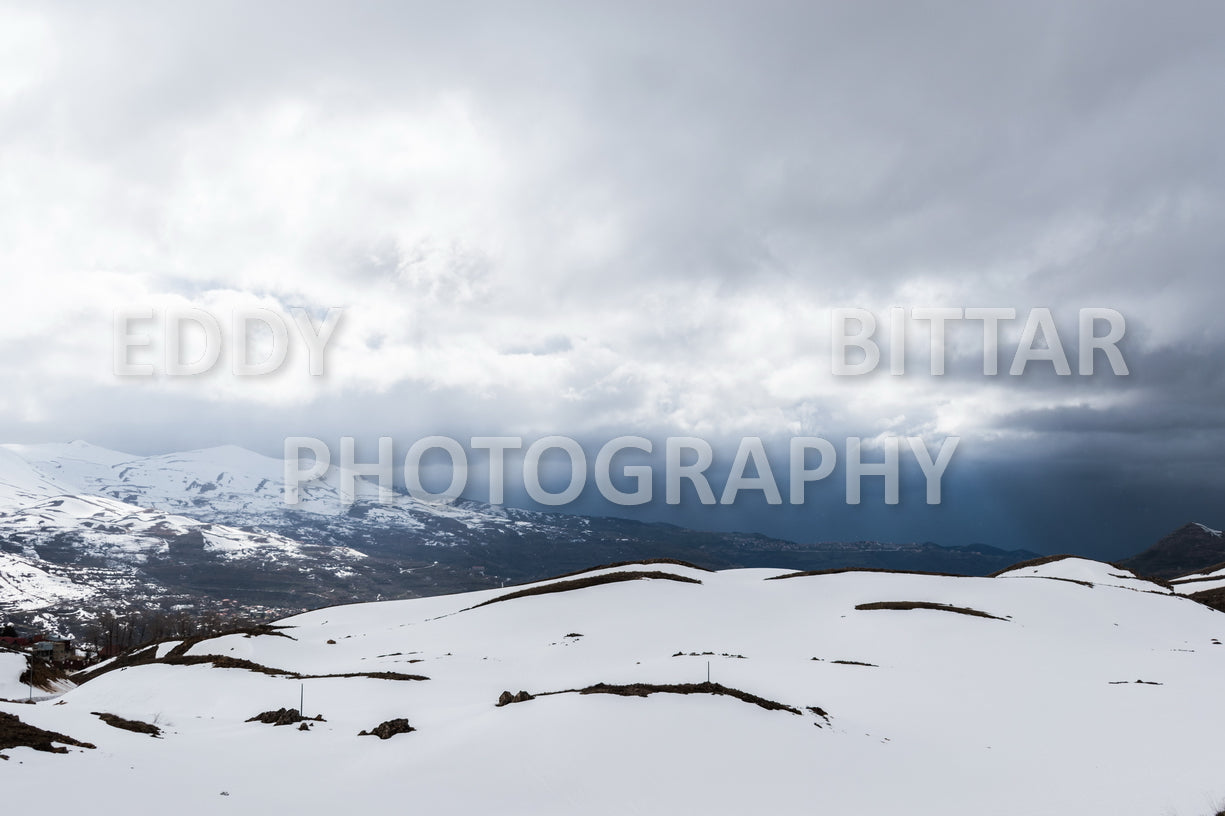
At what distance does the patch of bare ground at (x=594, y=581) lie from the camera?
54.6m

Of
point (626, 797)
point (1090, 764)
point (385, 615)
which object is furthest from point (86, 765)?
point (385, 615)

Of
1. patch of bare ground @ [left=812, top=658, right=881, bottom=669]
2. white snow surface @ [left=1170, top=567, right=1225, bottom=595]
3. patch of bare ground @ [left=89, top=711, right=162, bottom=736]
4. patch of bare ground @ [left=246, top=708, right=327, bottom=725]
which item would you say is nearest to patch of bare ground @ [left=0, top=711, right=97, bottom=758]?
patch of bare ground @ [left=89, top=711, right=162, bottom=736]

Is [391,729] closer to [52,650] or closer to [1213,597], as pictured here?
[1213,597]

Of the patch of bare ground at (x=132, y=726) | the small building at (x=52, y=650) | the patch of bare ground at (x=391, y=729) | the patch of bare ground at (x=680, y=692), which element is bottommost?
the small building at (x=52, y=650)

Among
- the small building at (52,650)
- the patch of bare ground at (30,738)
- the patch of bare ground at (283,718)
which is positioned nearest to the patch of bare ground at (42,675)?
the small building at (52,650)

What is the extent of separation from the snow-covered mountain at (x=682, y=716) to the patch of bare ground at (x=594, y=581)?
19.5 ft

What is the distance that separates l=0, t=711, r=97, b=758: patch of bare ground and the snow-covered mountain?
0.63 m

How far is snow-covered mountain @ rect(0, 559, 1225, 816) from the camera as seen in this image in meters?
15.9

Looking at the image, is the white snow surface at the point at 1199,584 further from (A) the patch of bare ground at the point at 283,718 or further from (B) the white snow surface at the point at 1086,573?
(A) the patch of bare ground at the point at 283,718

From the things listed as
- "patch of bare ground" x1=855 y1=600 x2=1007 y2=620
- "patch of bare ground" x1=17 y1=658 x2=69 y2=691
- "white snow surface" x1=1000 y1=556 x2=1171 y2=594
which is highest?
"patch of bare ground" x1=855 y1=600 x2=1007 y2=620

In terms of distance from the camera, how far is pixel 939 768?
19.3 meters

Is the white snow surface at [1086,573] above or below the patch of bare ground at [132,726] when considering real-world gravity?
below

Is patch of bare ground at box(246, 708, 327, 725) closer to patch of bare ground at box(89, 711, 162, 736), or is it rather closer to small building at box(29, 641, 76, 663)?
patch of bare ground at box(89, 711, 162, 736)

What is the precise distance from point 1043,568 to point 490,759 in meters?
83.6
